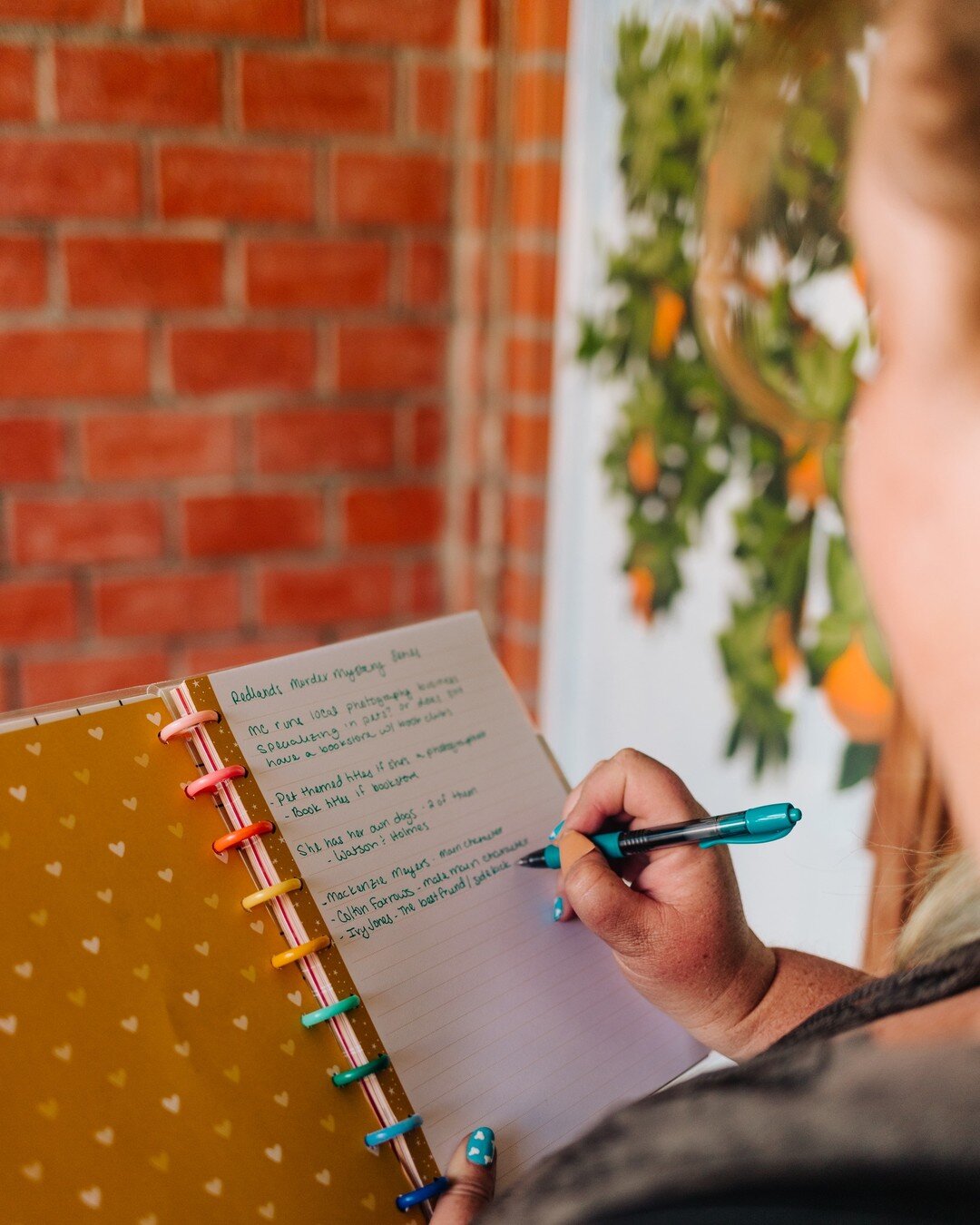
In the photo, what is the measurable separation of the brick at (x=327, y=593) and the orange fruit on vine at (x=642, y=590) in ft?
1.04

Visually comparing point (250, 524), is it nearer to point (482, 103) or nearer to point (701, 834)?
point (482, 103)

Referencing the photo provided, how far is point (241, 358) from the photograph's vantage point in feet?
4.13

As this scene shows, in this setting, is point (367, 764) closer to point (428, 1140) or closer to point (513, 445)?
point (428, 1140)

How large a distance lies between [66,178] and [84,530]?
39 centimetres

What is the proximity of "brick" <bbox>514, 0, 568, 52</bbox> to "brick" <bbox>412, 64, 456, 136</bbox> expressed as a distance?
0.10m

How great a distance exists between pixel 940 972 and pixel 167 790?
0.40m

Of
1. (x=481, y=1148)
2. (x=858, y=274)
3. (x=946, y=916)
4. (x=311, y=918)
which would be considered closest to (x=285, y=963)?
(x=311, y=918)

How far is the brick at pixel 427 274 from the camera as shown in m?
1.31

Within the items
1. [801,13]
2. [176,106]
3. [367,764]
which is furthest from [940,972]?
[176,106]

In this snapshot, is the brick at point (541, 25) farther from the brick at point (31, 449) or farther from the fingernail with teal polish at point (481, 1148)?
the fingernail with teal polish at point (481, 1148)

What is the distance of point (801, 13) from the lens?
96 cm

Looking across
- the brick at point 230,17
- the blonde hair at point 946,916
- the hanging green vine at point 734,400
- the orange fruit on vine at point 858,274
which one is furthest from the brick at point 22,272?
the blonde hair at point 946,916

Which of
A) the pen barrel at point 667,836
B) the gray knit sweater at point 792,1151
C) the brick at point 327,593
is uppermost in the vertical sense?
the gray knit sweater at point 792,1151

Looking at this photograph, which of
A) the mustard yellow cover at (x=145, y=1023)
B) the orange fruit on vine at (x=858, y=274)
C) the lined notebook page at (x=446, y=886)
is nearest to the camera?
the mustard yellow cover at (x=145, y=1023)
